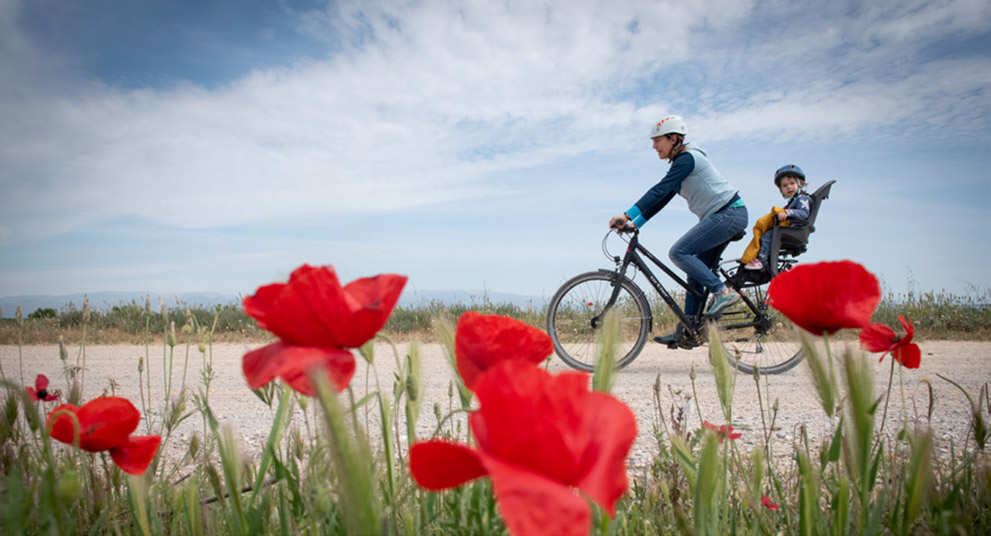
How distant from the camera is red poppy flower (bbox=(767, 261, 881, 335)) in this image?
29.0 inches

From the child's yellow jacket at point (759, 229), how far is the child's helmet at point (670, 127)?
1.65 metres

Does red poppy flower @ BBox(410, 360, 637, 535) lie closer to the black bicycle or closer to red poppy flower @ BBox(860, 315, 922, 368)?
red poppy flower @ BBox(860, 315, 922, 368)

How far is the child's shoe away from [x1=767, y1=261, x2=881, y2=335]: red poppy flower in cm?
616

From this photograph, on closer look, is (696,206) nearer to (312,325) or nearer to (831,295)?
(831,295)

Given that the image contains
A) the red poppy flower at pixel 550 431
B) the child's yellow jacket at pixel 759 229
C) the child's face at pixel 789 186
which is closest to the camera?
the red poppy flower at pixel 550 431

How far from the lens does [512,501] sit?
1.14 feet

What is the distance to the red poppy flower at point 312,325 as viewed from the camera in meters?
0.54

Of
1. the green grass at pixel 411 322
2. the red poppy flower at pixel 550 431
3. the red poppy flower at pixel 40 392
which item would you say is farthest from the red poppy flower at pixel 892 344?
the green grass at pixel 411 322

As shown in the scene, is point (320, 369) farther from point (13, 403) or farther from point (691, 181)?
point (691, 181)

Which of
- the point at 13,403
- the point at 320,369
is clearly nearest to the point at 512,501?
the point at 320,369

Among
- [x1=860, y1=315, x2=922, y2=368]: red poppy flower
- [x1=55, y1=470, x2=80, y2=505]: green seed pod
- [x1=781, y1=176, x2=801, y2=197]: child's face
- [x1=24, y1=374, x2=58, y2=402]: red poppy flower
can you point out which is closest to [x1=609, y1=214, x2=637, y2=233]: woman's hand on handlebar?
[x1=781, y1=176, x2=801, y2=197]: child's face

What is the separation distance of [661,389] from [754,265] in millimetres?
4004

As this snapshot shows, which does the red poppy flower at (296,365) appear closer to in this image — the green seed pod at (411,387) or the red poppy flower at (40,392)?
the green seed pod at (411,387)

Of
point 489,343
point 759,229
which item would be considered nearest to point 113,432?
point 489,343
